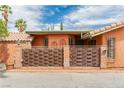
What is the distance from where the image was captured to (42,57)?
20438 mm

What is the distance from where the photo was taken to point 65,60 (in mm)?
20047

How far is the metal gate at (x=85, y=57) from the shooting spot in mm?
20172

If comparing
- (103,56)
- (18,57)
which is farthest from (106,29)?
(18,57)

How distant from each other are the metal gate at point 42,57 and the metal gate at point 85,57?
84cm

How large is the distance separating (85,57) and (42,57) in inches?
118

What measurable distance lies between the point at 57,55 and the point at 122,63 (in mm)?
4580

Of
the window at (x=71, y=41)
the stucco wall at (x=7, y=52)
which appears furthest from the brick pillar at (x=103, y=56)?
the stucco wall at (x=7, y=52)

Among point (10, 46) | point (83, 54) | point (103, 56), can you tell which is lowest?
point (103, 56)

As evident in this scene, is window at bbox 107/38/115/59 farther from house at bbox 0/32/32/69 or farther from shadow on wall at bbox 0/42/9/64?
shadow on wall at bbox 0/42/9/64

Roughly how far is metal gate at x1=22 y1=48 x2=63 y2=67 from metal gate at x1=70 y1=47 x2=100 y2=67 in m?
0.84

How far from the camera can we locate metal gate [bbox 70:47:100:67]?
20172 mm

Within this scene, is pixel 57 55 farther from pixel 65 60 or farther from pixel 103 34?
pixel 103 34

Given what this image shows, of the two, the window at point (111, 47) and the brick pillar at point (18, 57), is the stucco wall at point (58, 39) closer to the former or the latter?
the brick pillar at point (18, 57)

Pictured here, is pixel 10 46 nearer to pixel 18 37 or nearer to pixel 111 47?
pixel 18 37
